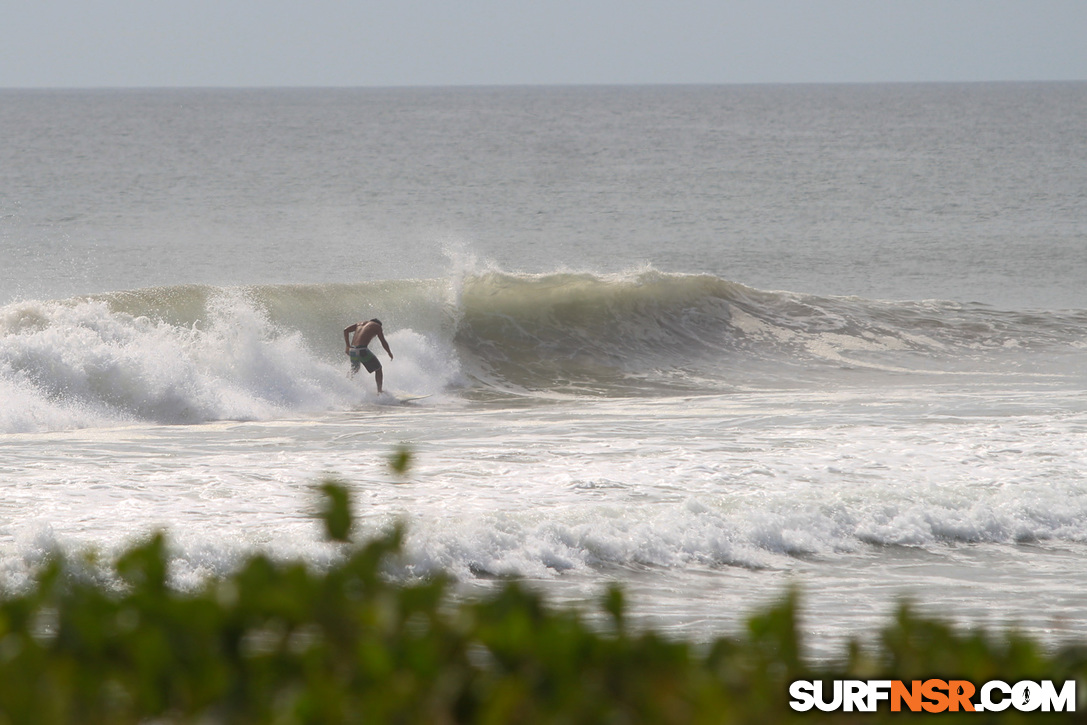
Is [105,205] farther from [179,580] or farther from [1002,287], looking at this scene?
[179,580]

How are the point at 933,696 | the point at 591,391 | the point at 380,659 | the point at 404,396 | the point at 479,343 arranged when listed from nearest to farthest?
1. the point at 380,659
2. the point at 933,696
3. the point at 404,396
4. the point at 591,391
5. the point at 479,343

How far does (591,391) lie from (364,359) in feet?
11.6

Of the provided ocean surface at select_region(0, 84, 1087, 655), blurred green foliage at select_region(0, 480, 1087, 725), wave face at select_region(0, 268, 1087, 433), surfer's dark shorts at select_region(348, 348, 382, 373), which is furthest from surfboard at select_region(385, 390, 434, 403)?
blurred green foliage at select_region(0, 480, 1087, 725)

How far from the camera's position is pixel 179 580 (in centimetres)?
687

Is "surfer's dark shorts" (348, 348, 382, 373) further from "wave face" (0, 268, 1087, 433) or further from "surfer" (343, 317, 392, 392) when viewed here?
"wave face" (0, 268, 1087, 433)

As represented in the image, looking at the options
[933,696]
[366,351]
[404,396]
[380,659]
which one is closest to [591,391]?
[404,396]

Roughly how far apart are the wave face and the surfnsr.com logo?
1203 cm

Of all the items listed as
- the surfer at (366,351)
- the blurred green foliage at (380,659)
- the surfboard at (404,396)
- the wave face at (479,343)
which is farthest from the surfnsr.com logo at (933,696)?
the surfboard at (404,396)

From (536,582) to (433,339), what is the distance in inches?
439

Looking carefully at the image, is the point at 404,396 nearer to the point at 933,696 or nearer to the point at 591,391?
the point at 591,391

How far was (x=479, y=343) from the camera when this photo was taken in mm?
18359

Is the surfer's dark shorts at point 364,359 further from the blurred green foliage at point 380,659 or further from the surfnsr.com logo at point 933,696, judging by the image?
the surfnsr.com logo at point 933,696

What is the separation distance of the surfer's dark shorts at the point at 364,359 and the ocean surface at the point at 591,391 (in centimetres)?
40

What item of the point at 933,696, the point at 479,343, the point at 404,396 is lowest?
the point at 404,396
